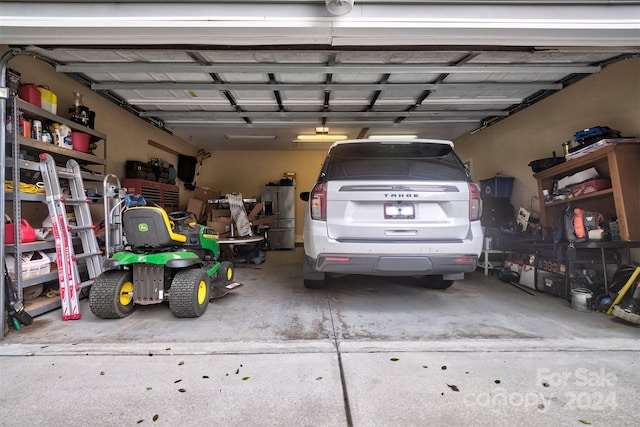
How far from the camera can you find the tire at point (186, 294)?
2.69m

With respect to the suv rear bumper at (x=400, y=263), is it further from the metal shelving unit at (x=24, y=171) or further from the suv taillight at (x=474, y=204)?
the metal shelving unit at (x=24, y=171)

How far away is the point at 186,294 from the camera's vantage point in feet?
8.82

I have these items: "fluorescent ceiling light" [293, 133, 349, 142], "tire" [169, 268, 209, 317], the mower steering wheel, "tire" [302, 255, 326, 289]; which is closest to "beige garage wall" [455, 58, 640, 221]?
"fluorescent ceiling light" [293, 133, 349, 142]

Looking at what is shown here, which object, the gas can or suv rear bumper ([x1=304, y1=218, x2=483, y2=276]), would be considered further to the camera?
the gas can

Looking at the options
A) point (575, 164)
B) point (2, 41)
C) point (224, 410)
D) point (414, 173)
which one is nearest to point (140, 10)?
point (2, 41)

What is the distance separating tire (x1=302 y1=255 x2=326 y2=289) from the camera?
11.2ft

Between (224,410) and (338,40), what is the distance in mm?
2722

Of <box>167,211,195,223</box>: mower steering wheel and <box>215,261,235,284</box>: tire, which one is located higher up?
<box>167,211,195,223</box>: mower steering wheel

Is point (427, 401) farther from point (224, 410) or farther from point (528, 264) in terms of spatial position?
point (528, 264)

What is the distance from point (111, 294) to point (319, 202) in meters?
2.11

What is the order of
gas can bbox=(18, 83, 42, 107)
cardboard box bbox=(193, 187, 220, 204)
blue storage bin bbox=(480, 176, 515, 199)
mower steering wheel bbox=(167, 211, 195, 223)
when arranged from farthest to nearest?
cardboard box bbox=(193, 187, 220, 204)
blue storage bin bbox=(480, 176, 515, 199)
mower steering wheel bbox=(167, 211, 195, 223)
gas can bbox=(18, 83, 42, 107)

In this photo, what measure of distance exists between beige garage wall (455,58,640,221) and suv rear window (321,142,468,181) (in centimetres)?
235

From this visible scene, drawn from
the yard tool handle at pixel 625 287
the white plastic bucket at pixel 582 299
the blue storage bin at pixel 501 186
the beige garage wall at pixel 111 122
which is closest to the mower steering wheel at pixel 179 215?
the beige garage wall at pixel 111 122

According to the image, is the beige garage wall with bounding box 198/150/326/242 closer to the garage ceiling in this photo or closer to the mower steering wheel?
the garage ceiling
